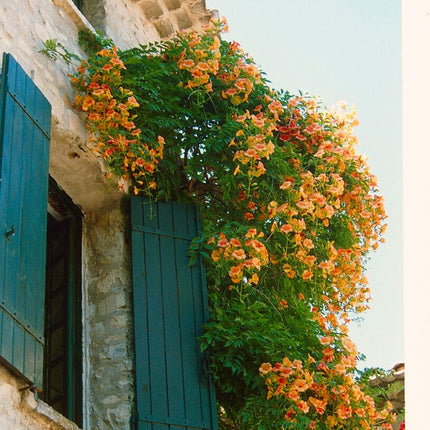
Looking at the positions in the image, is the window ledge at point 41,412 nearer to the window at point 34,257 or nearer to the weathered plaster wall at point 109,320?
the window at point 34,257

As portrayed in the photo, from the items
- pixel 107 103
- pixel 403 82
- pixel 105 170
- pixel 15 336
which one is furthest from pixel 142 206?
pixel 403 82

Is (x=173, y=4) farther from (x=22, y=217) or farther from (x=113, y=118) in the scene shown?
(x=22, y=217)

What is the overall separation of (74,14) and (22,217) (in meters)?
1.95

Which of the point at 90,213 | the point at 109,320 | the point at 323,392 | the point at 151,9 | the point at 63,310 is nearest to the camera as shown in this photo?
the point at 323,392

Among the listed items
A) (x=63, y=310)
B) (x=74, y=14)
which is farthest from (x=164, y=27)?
(x=63, y=310)

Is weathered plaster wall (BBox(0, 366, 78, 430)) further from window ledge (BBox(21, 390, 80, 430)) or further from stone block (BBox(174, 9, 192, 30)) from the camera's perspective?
stone block (BBox(174, 9, 192, 30))

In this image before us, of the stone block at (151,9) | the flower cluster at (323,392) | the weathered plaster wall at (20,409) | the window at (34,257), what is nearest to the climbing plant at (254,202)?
the flower cluster at (323,392)

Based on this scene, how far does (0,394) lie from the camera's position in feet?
12.0

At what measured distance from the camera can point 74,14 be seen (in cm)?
561

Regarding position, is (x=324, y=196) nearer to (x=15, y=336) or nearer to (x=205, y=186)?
(x=205, y=186)

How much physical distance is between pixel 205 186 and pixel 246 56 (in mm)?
992

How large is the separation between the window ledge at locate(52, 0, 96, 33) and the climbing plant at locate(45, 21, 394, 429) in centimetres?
17

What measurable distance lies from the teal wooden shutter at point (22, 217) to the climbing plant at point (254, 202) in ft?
2.14

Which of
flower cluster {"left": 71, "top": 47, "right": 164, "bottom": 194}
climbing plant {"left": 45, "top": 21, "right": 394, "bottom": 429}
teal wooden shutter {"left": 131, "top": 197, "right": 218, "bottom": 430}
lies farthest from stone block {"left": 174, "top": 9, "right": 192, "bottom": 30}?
teal wooden shutter {"left": 131, "top": 197, "right": 218, "bottom": 430}
